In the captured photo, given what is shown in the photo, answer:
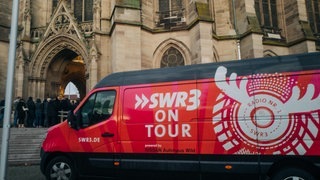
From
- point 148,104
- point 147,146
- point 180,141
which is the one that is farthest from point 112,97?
point 180,141

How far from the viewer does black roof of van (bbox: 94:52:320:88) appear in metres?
5.01

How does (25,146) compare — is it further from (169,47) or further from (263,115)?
(169,47)

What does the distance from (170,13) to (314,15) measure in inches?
432

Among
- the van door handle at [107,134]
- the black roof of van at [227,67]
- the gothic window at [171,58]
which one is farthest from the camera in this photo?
the gothic window at [171,58]

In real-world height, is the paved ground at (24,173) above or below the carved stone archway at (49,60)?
below

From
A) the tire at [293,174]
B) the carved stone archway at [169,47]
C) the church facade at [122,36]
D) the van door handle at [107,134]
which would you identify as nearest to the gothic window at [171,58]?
the church facade at [122,36]

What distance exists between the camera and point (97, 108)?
20.2 ft

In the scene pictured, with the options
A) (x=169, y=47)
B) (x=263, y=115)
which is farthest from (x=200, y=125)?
(x=169, y=47)

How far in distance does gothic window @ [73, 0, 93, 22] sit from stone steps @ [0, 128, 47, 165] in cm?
852

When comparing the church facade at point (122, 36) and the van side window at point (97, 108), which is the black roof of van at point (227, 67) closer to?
the van side window at point (97, 108)

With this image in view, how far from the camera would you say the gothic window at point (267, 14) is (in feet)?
65.0

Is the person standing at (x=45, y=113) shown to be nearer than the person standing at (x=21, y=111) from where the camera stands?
No

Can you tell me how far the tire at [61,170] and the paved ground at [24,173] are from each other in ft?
3.41

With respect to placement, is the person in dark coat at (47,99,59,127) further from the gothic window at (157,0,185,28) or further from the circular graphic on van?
the circular graphic on van
